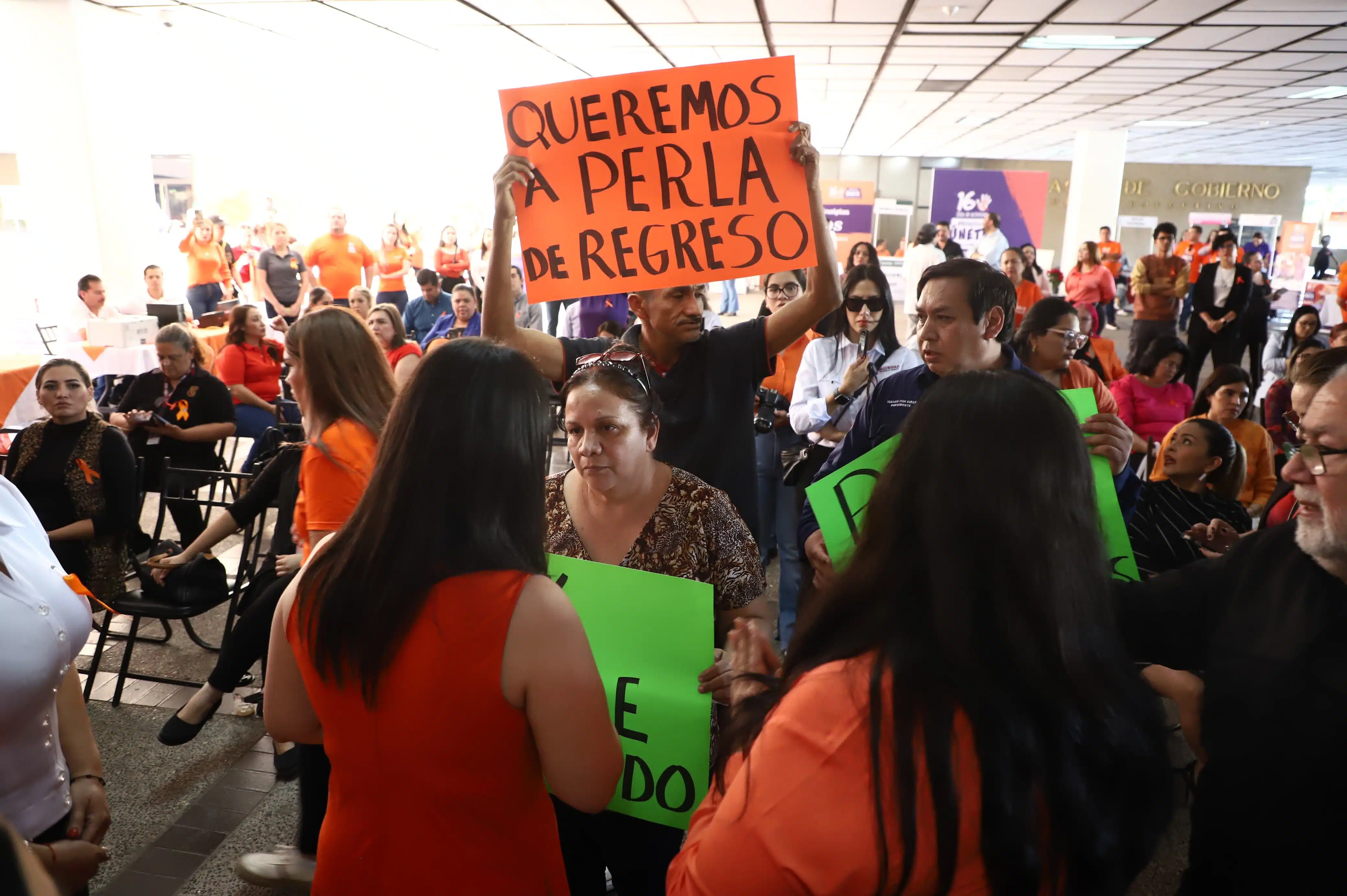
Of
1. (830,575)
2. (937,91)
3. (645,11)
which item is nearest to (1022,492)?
(830,575)

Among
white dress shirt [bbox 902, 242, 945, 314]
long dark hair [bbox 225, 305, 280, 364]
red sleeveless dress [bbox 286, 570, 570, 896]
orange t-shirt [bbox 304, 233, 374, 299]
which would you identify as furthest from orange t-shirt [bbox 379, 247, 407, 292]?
red sleeveless dress [bbox 286, 570, 570, 896]

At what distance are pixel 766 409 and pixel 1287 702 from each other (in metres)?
2.67

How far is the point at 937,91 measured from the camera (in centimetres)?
1064

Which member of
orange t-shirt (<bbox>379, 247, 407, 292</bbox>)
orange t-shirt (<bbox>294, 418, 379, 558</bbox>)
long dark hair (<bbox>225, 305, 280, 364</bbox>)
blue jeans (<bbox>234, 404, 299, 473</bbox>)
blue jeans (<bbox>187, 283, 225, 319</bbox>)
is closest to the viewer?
orange t-shirt (<bbox>294, 418, 379, 558</bbox>)

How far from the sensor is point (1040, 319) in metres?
3.53

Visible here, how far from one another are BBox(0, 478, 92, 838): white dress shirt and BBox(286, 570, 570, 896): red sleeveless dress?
0.45 meters

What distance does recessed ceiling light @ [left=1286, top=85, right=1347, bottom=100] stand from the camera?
30.4 feet

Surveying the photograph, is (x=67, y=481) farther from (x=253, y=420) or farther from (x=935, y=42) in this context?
(x=935, y=42)

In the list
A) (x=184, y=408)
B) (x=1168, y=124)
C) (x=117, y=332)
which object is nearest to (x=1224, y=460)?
(x=184, y=408)

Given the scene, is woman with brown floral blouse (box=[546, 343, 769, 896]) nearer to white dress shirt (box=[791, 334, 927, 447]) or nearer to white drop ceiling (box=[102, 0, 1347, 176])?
white dress shirt (box=[791, 334, 927, 447])

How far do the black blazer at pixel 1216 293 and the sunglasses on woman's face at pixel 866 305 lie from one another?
22.7 feet

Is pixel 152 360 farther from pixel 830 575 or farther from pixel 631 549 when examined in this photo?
pixel 830 575

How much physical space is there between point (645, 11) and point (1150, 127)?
10709mm

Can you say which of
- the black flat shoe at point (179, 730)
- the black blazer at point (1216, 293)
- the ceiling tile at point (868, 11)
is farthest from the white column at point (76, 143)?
the black blazer at point (1216, 293)
